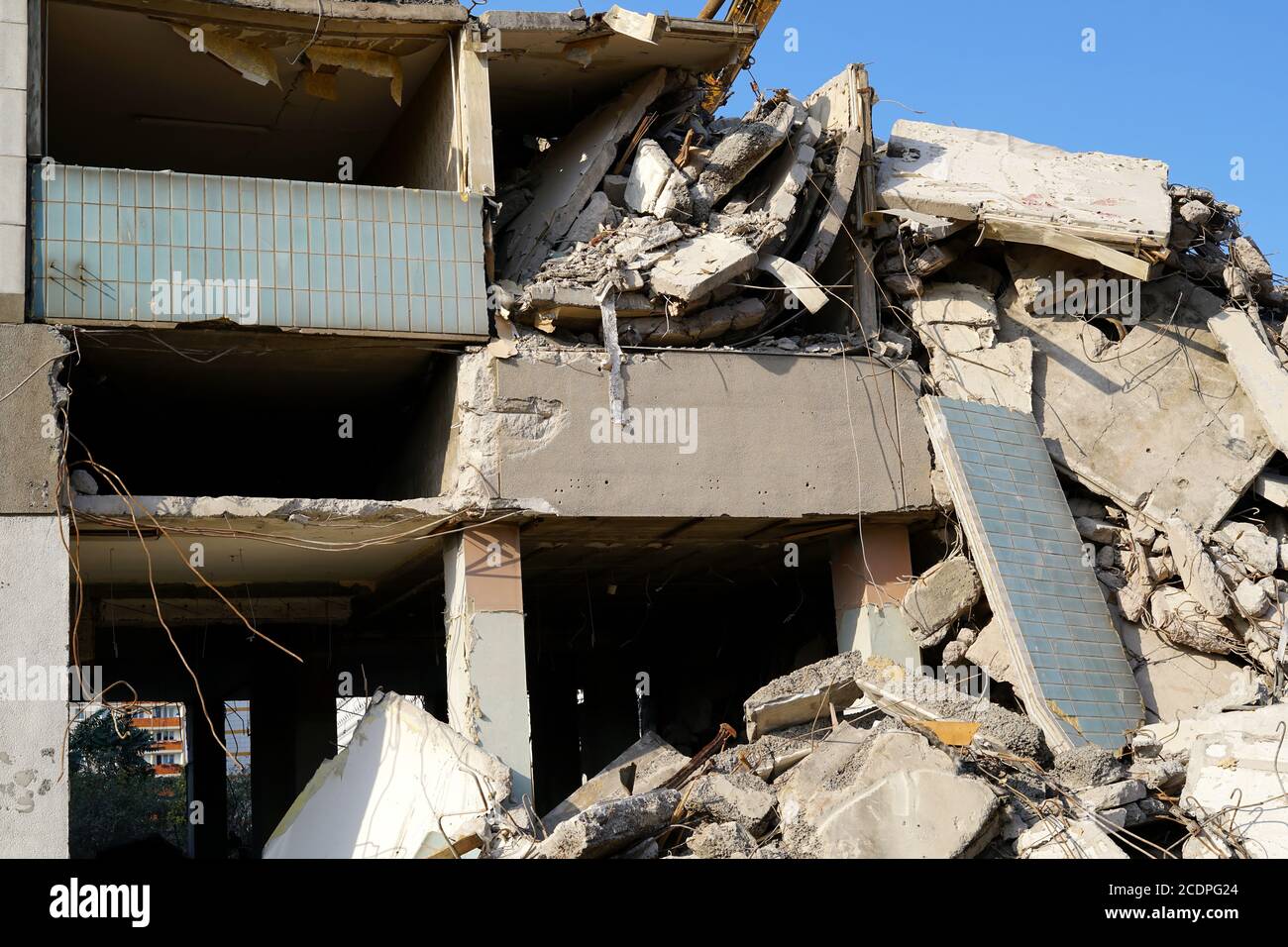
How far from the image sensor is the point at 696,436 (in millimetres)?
9258

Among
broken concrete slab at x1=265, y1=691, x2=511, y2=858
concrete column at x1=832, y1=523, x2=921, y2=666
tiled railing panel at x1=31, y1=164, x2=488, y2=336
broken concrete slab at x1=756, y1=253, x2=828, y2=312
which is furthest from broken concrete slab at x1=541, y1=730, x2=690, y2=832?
broken concrete slab at x1=756, y1=253, x2=828, y2=312

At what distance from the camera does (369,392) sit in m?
10.4

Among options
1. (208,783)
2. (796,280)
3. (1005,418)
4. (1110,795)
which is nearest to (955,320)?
(1005,418)

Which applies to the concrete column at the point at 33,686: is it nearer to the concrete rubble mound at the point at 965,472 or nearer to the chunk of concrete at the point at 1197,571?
the concrete rubble mound at the point at 965,472

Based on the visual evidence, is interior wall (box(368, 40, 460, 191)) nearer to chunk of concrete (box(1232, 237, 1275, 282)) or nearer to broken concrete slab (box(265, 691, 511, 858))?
broken concrete slab (box(265, 691, 511, 858))

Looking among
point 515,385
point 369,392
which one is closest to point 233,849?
point 369,392

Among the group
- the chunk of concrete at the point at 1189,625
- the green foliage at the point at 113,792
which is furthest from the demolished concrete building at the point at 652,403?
the green foliage at the point at 113,792

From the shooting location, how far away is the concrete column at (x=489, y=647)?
8602mm

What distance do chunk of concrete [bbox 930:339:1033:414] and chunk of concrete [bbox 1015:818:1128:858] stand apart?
145 inches

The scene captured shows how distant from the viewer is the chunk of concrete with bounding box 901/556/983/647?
934cm

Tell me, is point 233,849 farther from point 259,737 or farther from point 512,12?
point 512,12

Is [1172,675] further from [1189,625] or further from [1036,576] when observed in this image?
[1036,576]

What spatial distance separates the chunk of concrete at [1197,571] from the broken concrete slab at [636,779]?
3.73 meters

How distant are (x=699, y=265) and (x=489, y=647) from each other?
9.83 feet
